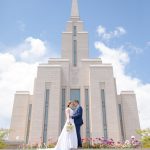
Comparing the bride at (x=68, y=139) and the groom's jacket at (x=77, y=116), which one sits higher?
the groom's jacket at (x=77, y=116)

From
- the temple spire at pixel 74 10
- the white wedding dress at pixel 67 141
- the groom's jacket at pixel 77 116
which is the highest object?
the temple spire at pixel 74 10

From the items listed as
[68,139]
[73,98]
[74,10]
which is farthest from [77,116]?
[74,10]

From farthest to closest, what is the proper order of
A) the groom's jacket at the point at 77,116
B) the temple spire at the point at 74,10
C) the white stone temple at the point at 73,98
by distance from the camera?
1. the temple spire at the point at 74,10
2. the white stone temple at the point at 73,98
3. the groom's jacket at the point at 77,116

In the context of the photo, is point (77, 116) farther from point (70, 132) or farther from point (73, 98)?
point (73, 98)

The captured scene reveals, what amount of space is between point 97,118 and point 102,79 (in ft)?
22.8

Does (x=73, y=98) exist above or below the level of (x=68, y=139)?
above

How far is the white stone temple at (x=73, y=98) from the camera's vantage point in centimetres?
3719

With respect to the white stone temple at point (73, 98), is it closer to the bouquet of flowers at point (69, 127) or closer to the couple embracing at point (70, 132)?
the couple embracing at point (70, 132)

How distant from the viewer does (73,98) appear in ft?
135

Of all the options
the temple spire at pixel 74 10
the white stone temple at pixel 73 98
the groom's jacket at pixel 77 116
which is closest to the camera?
the groom's jacket at pixel 77 116

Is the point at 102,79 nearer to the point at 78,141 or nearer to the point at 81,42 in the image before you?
the point at 81,42

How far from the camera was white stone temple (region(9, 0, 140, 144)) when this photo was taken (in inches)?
1464

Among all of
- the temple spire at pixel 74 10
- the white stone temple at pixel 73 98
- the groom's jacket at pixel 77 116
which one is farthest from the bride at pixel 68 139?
the temple spire at pixel 74 10

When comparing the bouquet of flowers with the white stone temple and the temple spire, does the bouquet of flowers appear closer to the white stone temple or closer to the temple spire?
the white stone temple
